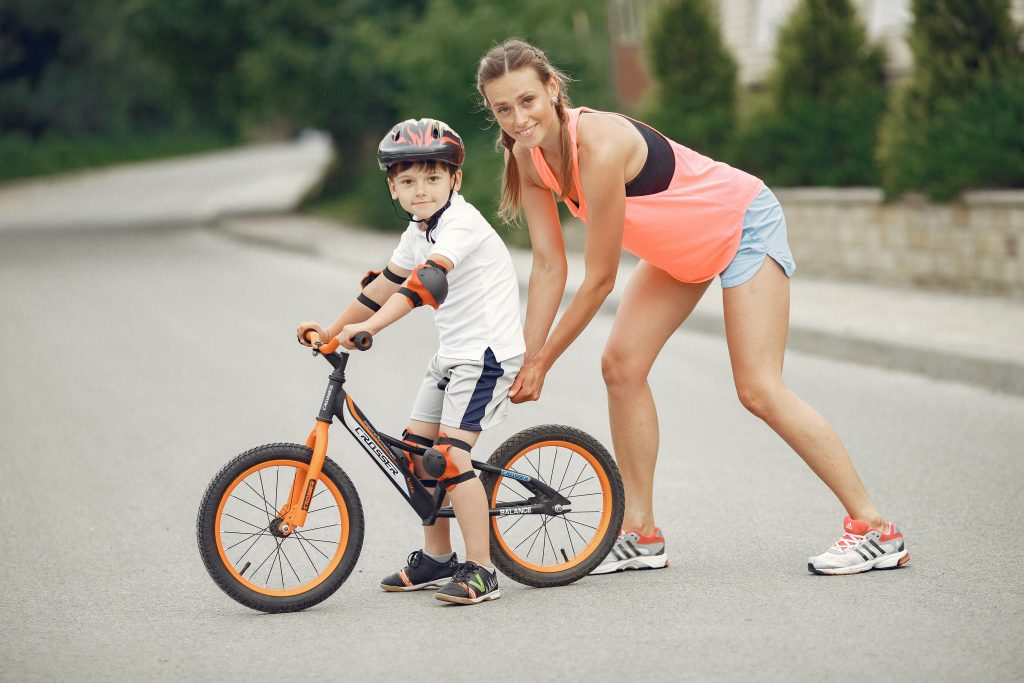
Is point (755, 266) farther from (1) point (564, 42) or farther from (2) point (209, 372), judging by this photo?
(1) point (564, 42)

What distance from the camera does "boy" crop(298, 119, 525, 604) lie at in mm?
4410

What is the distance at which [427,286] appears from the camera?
13.9 ft

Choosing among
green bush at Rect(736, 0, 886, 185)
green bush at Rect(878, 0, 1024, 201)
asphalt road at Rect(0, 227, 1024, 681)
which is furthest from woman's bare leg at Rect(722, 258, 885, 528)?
green bush at Rect(736, 0, 886, 185)

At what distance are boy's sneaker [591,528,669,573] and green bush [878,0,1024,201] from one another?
324 inches

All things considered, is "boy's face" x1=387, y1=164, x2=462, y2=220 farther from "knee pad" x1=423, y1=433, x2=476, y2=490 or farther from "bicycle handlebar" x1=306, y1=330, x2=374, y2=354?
"knee pad" x1=423, y1=433, x2=476, y2=490

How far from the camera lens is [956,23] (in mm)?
12922

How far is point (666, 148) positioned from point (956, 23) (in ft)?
30.2

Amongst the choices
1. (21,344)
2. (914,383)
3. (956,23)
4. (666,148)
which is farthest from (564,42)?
(666,148)

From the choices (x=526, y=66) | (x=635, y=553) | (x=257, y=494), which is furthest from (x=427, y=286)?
(x=635, y=553)

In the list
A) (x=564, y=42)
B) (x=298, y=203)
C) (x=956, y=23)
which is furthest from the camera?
(x=298, y=203)

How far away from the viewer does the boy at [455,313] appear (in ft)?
14.5

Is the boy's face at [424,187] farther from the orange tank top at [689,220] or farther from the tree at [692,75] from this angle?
the tree at [692,75]

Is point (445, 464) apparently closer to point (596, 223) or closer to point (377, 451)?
point (377, 451)

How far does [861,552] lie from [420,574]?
1.50 meters
